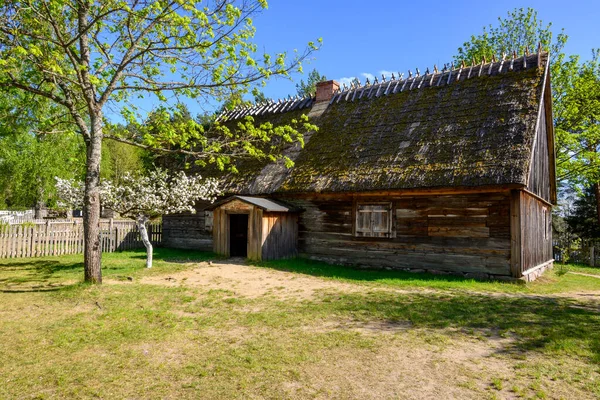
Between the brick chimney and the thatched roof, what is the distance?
877 millimetres

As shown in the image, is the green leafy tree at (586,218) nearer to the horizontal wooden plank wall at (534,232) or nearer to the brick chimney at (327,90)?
the horizontal wooden plank wall at (534,232)

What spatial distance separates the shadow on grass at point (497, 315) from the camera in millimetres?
5707

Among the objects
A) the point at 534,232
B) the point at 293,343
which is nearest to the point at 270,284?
the point at 293,343

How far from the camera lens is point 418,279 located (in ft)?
36.8

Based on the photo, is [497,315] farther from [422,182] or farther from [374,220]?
[374,220]

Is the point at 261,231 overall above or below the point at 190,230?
above

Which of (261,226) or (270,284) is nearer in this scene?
(270,284)

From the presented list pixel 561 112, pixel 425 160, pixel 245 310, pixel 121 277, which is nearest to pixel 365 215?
pixel 425 160

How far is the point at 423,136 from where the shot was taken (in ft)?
43.5

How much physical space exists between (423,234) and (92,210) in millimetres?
9581

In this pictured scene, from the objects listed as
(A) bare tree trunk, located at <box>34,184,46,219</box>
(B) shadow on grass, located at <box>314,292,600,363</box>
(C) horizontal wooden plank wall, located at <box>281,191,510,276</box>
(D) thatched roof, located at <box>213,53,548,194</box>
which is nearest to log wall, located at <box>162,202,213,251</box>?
(D) thatched roof, located at <box>213,53,548,194</box>

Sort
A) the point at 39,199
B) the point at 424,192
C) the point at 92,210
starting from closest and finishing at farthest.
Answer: the point at 92,210, the point at 424,192, the point at 39,199

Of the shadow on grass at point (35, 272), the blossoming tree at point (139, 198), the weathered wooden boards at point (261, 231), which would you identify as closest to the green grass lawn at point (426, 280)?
the weathered wooden boards at point (261, 231)

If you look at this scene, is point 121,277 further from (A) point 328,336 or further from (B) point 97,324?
(A) point 328,336
